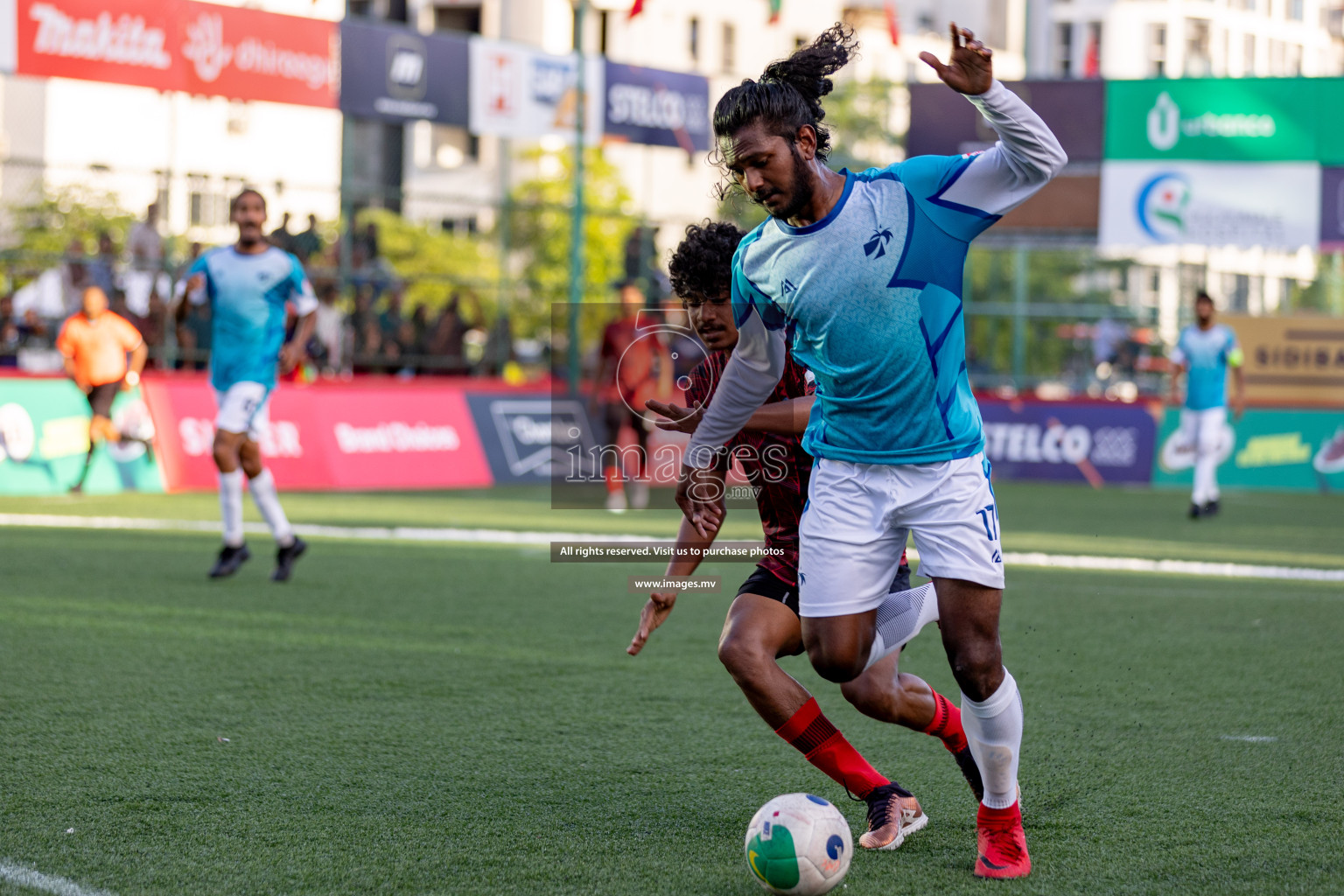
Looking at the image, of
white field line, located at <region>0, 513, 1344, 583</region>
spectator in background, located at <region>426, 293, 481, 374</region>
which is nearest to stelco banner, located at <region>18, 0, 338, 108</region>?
spectator in background, located at <region>426, 293, 481, 374</region>

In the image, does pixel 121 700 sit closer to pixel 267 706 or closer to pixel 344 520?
pixel 267 706

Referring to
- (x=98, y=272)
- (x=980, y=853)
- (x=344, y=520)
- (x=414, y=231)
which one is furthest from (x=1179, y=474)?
(x=980, y=853)

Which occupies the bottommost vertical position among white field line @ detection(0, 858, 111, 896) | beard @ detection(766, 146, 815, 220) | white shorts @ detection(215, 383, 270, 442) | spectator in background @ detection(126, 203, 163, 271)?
white field line @ detection(0, 858, 111, 896)

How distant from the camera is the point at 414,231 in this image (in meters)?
30.6

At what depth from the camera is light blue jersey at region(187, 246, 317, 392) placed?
1022 cm

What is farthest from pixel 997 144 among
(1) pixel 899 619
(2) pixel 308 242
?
(2) pixel 308 242

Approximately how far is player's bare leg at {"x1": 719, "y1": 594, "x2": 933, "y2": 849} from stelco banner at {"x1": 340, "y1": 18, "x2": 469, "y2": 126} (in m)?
15.5

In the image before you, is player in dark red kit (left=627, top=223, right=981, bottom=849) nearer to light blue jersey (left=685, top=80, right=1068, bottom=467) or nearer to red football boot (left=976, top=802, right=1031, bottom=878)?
red football boot (left=976, top=802, right=1031, bottom=878)

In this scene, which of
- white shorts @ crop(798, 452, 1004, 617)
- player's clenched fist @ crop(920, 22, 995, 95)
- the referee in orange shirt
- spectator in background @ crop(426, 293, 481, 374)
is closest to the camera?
player's clenched fist @ crop(920, 22, 995, 95)

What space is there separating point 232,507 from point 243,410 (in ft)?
2.05

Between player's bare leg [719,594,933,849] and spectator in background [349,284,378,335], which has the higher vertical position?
spectator in background [349,284,378,335]

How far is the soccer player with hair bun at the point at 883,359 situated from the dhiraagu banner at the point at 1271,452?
17265mm

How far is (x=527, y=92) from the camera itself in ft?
68.9

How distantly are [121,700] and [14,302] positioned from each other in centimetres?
1220
